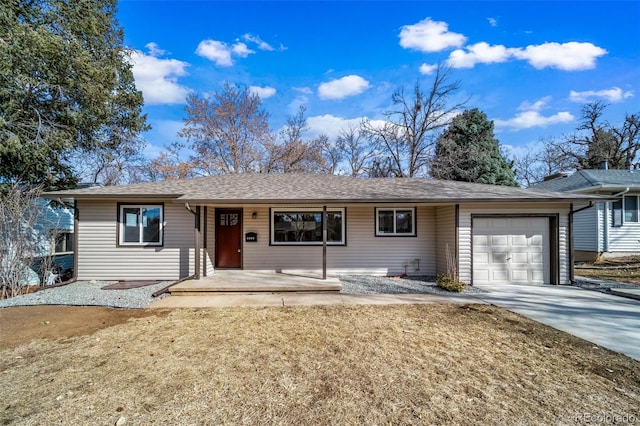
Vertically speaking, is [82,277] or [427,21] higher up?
[427,21]

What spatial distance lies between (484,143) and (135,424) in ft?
72.7

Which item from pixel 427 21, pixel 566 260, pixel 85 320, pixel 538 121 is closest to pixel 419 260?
pixel 566 260

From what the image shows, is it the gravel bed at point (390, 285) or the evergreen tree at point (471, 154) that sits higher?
the evergreen tree at point (471, 154)

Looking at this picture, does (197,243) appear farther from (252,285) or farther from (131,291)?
(252,285)

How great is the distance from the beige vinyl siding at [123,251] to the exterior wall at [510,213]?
7759 mm

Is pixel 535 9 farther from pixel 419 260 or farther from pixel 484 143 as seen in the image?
pixel 484 143

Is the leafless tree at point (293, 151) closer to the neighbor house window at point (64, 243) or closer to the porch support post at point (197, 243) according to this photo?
the neighbor house window at point (64, 243)

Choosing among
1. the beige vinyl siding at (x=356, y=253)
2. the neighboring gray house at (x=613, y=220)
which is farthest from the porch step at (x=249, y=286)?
the neighboring gray house at (x=613, y=220)

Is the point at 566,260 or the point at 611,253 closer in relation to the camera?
the point at 566,260

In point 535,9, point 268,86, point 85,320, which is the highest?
point 268,86

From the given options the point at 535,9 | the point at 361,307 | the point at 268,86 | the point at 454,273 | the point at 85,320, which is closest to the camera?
the point at 85,320

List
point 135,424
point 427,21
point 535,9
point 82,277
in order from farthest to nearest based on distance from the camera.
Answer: point 427,21
point 535,9
point 82,277
point 135,424

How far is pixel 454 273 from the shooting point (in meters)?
8.16

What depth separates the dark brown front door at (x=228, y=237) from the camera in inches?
383
